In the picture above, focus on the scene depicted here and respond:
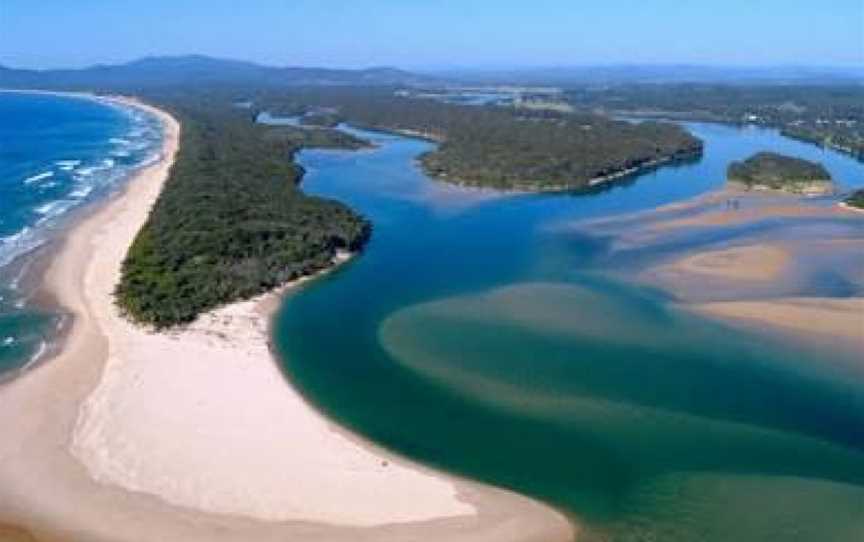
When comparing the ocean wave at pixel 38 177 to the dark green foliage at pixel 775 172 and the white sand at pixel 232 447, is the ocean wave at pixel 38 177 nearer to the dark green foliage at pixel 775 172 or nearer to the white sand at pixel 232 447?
the white sand at pixel 232 447

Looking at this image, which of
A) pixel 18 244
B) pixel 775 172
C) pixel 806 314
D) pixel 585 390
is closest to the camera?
pixel 585 390

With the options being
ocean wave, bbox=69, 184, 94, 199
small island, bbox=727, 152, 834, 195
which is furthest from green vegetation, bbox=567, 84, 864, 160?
ocean wave, bbox=69, 184, 94, 199

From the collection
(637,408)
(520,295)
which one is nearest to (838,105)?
(520,295)

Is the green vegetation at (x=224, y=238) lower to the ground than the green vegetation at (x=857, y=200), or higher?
higher

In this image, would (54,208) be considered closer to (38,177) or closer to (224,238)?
(38,177)

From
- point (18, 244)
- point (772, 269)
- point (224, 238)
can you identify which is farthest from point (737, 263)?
point (18, 244)

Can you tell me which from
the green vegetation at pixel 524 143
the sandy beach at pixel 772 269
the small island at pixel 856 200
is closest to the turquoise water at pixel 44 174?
the green vegetation at pixel 524 143
